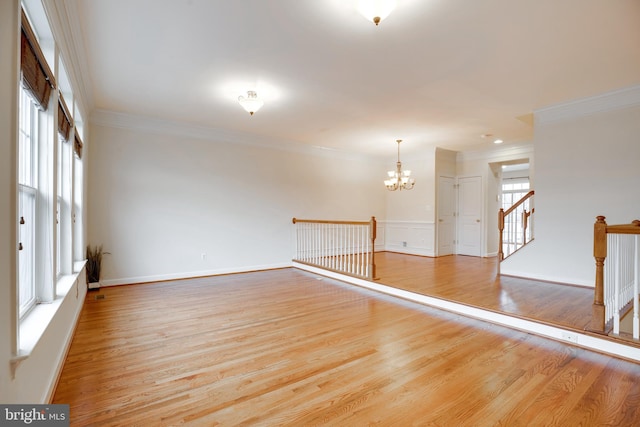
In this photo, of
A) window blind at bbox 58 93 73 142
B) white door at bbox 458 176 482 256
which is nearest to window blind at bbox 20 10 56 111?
window blind at bbox 58 93 73 142

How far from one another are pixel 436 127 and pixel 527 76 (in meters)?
2.17

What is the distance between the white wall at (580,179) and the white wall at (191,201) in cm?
442

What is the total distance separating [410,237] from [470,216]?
64.9 inches

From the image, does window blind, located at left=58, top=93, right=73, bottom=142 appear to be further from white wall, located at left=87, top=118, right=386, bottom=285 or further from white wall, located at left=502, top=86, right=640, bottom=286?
white wall, located at left=502, top=86, right=640, bottom=286

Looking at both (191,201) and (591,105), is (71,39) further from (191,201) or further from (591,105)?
(591,105)

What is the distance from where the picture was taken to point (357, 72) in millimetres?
3561

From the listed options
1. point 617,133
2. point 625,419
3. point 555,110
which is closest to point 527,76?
point 555,110

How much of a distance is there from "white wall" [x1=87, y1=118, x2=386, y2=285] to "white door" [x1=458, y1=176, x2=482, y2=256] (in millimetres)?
3826

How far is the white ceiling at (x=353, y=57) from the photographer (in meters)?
2.53

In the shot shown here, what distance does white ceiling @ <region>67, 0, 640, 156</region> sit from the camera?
8.31 feet

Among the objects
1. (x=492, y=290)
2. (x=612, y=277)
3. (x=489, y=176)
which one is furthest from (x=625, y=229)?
(x=489, y=176)

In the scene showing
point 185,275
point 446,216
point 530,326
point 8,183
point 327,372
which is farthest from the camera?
point 446,216

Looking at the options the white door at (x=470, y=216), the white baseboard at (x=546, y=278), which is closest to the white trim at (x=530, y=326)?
the white baseboard at (x=546, y=278)

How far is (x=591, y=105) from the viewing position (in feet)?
14.6
